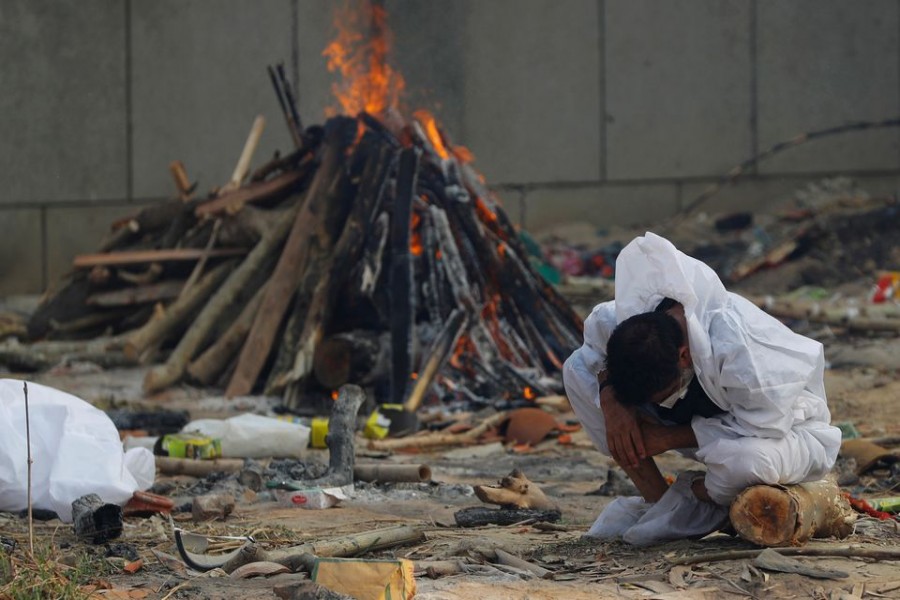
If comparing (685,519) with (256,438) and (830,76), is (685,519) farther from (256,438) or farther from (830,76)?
(830,76)

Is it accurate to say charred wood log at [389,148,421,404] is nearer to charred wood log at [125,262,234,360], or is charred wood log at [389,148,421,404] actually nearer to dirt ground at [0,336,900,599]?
dirt ground at [0,336,900,599]

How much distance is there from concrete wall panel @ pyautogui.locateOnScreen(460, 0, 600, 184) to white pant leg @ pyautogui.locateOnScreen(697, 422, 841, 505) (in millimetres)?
9779

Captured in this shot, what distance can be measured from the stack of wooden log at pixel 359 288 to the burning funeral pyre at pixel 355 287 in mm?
11

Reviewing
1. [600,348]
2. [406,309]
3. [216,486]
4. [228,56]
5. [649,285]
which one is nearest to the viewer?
[649,285]

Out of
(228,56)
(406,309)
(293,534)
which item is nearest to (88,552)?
(293,534)

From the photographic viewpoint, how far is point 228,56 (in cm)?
1467

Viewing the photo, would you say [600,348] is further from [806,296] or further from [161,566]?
[806,296]

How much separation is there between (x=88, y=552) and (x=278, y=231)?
580 cm

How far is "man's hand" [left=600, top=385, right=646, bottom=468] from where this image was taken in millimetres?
4281

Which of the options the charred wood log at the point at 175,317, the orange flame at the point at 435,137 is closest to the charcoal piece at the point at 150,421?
the charred wood log at the point at 175,317

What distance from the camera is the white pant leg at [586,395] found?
14.8 ft

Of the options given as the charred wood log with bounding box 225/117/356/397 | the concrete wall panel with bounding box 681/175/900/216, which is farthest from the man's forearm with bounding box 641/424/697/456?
the concrete wall panel with bounding box 681/175/900/216

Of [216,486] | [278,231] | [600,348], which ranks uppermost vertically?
[278,231]

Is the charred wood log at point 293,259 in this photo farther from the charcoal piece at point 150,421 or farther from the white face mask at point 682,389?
the white face mask at point 682,389
